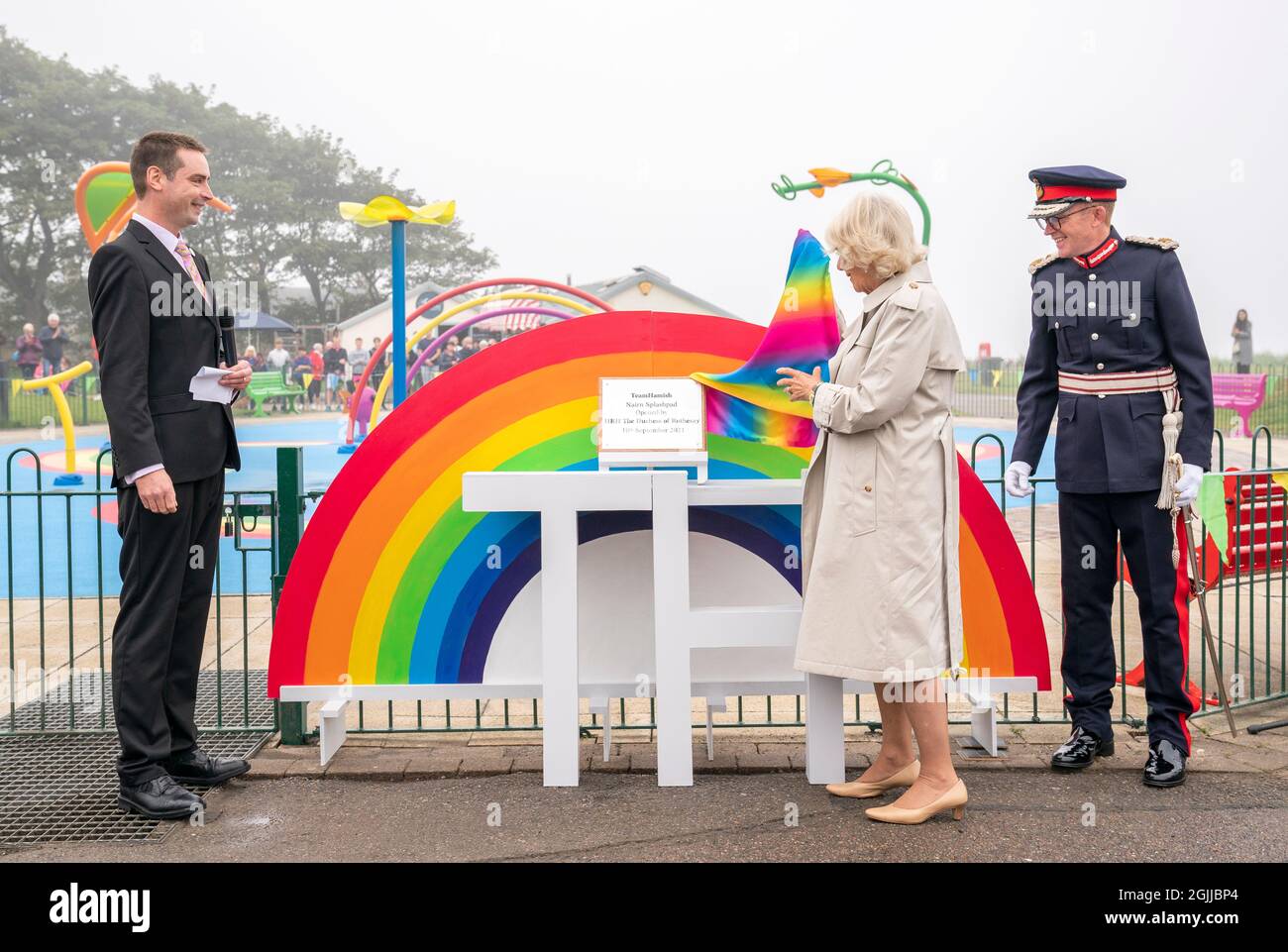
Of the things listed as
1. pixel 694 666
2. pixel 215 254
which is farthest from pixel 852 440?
pixel 215 254

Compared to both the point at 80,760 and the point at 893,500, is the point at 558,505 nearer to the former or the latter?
the point at 893,500

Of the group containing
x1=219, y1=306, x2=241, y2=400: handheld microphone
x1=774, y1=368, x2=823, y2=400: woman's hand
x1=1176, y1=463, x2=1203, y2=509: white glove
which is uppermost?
x1=219, y1=306, x2=241, y2=400: handheld microphone

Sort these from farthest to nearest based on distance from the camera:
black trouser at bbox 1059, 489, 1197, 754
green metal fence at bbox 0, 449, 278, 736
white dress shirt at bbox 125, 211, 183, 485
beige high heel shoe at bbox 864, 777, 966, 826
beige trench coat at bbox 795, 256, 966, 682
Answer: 1. green metal fence at bbox 0, 449, 278, 736
2. black trouser at bbox 1059, 489, 1197, 754
3. white dress shirt at bbox 125, 211, 183, 485
4. beige high heel shoe at bbox 864, 777, 966, 826
5. beige trench coat at bbox 795, 256, 966, 682

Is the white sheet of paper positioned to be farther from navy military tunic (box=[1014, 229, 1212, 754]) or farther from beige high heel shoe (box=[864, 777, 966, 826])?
navy military tunic (box=[1014, 229, 1212, 754])

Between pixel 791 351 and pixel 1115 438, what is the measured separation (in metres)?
1.22

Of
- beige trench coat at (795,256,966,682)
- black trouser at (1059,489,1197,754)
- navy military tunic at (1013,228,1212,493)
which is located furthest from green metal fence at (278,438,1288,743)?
beige trench coat at (795,256,966,682)

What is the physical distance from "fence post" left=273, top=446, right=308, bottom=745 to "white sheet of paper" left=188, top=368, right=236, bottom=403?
57 cm

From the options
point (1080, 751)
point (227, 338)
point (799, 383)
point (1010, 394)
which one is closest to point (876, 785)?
point (1080, 751)

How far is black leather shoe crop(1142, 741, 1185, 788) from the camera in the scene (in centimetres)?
413

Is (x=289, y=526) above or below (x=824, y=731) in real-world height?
above

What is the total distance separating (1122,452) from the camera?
421cm

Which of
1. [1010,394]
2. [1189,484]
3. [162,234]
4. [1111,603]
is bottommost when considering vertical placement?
[1111,603]

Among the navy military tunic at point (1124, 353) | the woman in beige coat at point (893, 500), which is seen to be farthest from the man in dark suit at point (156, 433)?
the navy military tunic at point (1124, 353)

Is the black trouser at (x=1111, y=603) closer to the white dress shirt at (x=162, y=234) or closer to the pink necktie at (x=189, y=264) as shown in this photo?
the pink necktie at (x=189, y=264)
